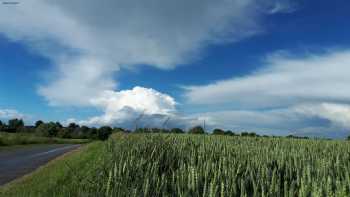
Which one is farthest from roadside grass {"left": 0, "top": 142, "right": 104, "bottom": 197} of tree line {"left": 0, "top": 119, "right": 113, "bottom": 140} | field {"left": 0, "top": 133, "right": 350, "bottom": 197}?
tree line {"left": 0, "top": 119, "right": 113, "bottom": 140}

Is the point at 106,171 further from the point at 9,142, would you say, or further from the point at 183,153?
the point at 9,142

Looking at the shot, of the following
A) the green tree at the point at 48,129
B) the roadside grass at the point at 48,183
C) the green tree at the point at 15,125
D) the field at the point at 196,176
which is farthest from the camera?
the green tree at the point at 15,125

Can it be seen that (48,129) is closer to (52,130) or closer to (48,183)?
(52,130)

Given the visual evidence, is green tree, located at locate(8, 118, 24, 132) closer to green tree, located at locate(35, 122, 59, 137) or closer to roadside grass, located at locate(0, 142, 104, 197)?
green tree, located at locate(35, 122, 59, 137)

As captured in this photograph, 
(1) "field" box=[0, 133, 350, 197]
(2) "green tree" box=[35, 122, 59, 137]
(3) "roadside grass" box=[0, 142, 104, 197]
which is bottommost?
(3) "roadside grass" box=[0, 142, 104, 197]

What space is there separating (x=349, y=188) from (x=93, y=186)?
3479 millimetres

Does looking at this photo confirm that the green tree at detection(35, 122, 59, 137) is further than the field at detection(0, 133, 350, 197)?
Yes

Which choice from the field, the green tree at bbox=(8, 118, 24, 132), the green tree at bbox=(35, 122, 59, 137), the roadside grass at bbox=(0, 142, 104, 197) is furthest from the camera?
the green tree at bbox=(8, 118, 24, 132)

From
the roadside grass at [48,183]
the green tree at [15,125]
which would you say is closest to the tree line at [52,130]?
the green tree at [15,125]

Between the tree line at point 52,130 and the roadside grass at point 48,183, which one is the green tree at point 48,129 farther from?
the roadside grass at point 48,183

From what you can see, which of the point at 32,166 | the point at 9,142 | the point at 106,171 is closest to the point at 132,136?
the point at 106,171

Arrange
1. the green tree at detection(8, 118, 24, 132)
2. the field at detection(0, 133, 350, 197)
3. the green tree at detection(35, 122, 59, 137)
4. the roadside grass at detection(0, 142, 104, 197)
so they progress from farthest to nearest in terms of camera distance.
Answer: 1. the green tree at detection(8, 118, 24, 132)
2. the green tree at detection(35, 122, 59, 137)
3. the roadside grass at detection(0, 142, 104, 197)
4. the field at detection(0, 133, 350, 197)

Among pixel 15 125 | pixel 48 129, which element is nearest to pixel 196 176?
pixel 48 129

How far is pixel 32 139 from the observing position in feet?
173
